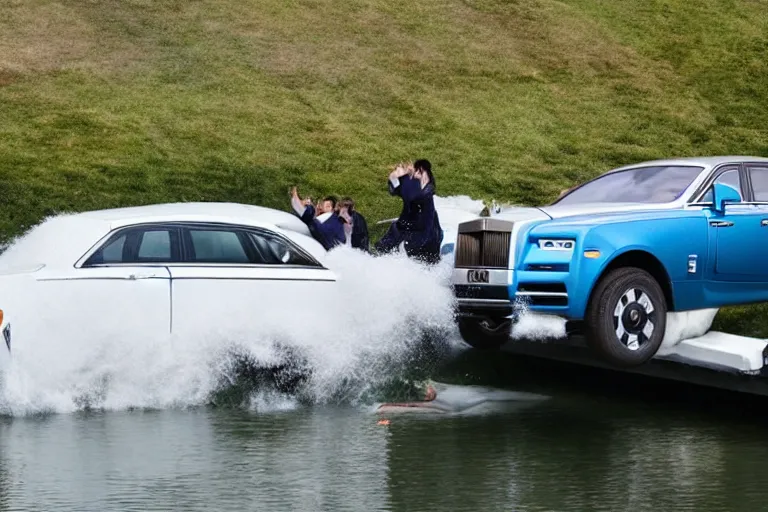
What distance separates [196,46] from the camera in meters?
35.3

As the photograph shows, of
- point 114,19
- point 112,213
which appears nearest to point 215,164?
point 114,19

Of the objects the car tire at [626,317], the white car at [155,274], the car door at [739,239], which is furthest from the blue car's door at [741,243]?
the white car at [155,274]

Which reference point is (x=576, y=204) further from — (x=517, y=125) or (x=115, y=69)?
(x=115, y=69)

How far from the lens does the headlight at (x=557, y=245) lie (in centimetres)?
1164

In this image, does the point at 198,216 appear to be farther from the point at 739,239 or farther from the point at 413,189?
the point at 739,239

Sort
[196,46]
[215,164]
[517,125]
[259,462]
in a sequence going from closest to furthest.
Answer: [259,462]
[215,164]
[517,125]
[196,46]

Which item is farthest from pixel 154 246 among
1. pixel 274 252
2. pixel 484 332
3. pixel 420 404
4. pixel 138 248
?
pixel 484 332

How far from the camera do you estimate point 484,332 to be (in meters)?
13.1

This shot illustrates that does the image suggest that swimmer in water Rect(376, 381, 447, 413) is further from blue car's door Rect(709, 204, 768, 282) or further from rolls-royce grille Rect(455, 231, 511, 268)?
blue car's door Rect(709, 204, 768, 282)

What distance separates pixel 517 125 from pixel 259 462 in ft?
75.2

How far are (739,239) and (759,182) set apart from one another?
0.77 metres

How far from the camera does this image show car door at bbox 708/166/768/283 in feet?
41.0

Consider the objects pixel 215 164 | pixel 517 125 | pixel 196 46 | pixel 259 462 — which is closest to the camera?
pixel 259 462

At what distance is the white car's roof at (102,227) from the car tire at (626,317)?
2.58 meters
